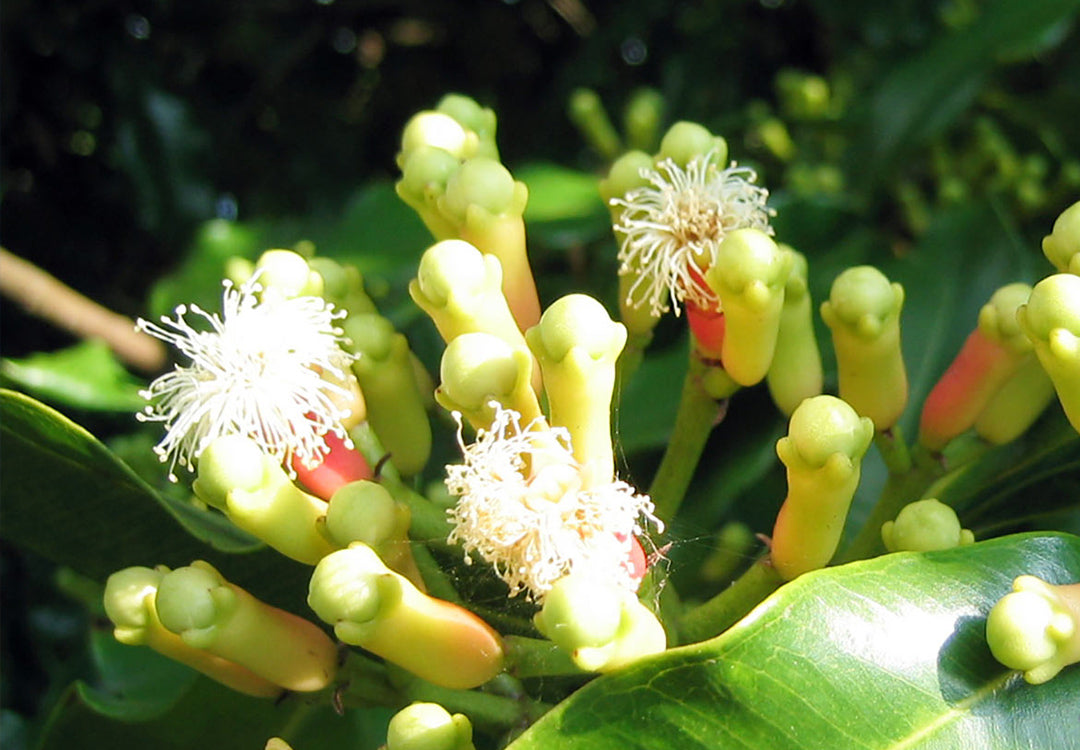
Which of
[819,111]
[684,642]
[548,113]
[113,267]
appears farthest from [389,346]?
[113,267]

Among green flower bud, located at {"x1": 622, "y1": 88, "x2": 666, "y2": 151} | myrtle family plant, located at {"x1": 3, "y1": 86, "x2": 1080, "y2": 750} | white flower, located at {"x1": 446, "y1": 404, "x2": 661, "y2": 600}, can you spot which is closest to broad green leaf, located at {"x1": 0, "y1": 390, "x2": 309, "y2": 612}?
myrtle family plant, located at {"x1": 3, "y1": 86, "x2": 1080, "y2": 750}

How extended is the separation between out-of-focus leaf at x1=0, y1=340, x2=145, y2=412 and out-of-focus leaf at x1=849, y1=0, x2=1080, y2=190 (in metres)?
1.46

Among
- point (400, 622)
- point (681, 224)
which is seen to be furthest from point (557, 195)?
point (400, 622)

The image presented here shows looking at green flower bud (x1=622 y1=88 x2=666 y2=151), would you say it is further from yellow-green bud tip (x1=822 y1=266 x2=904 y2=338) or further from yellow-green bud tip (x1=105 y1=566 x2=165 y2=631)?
yellow-green bud tip (x1=105 y1=566 x2=165 y2=631)

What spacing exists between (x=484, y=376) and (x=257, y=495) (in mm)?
218

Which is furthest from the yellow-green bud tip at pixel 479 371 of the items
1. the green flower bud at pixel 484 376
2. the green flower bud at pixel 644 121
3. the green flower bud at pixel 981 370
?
the green flower bud at pixel 644 121

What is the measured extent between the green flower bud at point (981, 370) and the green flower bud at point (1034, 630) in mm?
342

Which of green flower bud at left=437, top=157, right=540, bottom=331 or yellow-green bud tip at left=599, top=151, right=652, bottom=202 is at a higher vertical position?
yellow-green bud tip at left=599, top=151, right=652, bottom=202

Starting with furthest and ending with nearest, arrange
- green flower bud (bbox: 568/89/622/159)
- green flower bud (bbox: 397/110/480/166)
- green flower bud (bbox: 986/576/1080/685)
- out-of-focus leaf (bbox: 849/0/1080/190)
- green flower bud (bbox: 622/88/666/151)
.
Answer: green flower bud (bbox: 568/89/622/159) < green flower bud (bbox: 622/88/666/151) < out-of-focus leaf (bbox: 849/0/1080/190) < green flower bud (bbox: 397/110/480/166) < green flower bud (bbox: 986/576/1080/685)

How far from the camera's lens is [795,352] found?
1207 mm

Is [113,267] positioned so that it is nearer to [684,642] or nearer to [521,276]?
[521,276]

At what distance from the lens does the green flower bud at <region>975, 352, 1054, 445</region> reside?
115 centimetres

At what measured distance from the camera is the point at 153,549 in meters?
1.28

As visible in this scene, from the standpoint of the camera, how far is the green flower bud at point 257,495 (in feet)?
3.19
